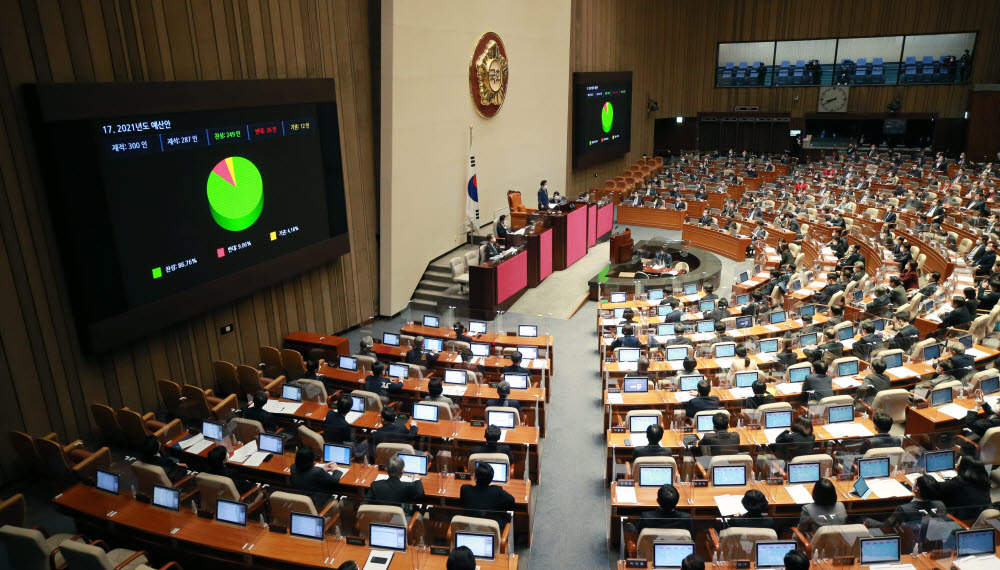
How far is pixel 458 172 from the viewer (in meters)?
15.9

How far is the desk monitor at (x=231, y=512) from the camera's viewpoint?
6.01 m

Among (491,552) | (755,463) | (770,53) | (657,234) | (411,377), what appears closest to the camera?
(491,552)

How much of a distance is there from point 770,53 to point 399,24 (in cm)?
2240

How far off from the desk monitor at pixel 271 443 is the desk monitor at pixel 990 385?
331 inches

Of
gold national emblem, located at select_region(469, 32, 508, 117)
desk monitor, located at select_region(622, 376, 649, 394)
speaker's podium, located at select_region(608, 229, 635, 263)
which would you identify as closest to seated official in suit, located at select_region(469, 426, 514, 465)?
desk monitor, located at select_region(622, 376, 649, 394)

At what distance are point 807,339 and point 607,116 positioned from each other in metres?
15.5

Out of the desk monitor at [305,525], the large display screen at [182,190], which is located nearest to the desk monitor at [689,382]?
the desk monitor at [305,525]

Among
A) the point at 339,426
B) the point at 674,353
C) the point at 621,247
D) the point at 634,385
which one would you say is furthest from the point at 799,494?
the point at 621,247

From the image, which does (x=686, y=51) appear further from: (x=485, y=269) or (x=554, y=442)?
(x=554, y=442)

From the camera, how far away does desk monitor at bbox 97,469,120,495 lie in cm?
660

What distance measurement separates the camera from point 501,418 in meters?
7.86

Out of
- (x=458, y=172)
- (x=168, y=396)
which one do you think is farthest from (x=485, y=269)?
(x=168, y=396)

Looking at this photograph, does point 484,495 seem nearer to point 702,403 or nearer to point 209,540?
point 209,540

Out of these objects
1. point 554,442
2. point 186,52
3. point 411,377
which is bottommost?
point 554,442
